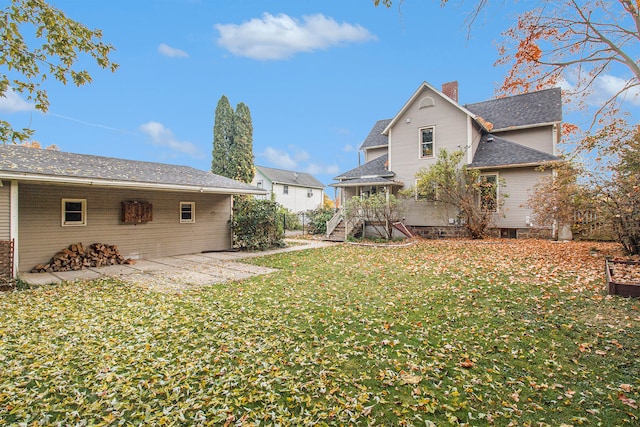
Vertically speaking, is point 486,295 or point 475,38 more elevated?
point 475,38

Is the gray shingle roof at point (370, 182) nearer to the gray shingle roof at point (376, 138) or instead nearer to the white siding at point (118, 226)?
the gray shingle roof at point (376, 138)

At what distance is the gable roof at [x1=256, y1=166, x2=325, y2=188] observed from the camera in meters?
31.0

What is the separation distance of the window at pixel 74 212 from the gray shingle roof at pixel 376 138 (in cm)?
1678

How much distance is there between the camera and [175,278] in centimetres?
824

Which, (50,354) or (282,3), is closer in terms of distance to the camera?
(50,354)

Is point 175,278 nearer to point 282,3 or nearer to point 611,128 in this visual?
point 282,3

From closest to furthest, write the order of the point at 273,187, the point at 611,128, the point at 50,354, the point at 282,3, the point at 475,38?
the point at 50,354
the point at 475,38
the point at 611,128
the point at 282,3
the point at 273,187

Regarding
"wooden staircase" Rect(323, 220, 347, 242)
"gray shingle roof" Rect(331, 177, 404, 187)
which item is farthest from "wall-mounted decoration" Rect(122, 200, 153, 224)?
"gray shingle roof" Rect(331, 177, 404, 187)

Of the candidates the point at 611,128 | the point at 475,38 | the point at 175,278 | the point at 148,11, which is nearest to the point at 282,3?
the point at 148,11

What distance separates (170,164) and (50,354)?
40.1 feet

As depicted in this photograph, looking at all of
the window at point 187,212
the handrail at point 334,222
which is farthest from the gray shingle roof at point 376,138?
the window at point 187,212

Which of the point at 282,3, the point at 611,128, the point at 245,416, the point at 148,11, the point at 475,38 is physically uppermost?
the point at 282,3

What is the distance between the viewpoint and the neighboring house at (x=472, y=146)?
15.0 metres

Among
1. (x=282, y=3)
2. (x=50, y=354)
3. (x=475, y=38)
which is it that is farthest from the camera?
(x=282, y=3)
